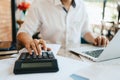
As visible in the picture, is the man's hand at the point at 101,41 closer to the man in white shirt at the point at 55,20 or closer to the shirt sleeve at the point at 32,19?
the man in white shirt at the point at 55,20

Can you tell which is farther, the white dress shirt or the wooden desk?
the white dress shirt

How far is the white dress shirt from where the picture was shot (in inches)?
53.5

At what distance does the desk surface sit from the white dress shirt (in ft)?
1.67

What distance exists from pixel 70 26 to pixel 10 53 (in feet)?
2.07

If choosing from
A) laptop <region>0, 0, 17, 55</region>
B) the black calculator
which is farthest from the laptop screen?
the black calculator

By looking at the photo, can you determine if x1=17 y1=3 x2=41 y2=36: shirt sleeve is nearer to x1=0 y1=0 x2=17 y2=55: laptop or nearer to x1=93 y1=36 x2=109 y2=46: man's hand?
x1=93 y1=36 x2=109 y2=46: man's hand

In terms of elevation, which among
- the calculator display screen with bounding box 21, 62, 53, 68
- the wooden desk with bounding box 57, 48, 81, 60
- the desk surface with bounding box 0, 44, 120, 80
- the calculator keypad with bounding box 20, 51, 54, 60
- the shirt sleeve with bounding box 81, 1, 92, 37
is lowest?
the desk surface with bounding box 0, 44, 120, 80

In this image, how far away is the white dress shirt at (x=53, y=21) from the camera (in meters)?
1.36

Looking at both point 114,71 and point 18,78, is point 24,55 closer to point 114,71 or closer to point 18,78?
point 18,78

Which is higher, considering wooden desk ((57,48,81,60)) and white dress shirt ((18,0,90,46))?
white dress shirt ((18,0,90,46))

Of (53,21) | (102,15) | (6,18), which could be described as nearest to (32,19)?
(53,21)

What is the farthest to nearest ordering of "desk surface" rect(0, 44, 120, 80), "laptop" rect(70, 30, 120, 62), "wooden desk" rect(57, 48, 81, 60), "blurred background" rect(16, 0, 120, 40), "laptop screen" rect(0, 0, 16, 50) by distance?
1. "blurred background" rect(16, 0, 120, 40)
2. "laptop screen" rect(0, 0, 16, 50)
3. "wooden desk" rect(57, 48, 81, 60)
4. "laptop" rect(70, 30, 120, 62)
5. "desk surface" rect(0, 44, 120, 80)

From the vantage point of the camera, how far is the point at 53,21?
1.39 m

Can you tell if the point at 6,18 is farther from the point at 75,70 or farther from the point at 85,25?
the point at 75,70
